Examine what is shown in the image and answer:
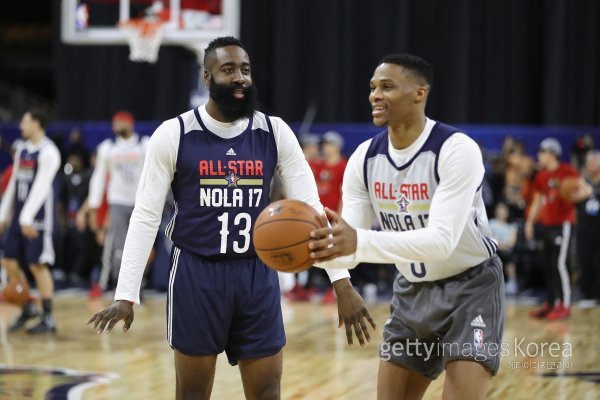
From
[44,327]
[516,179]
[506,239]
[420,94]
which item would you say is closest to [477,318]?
[420,94]

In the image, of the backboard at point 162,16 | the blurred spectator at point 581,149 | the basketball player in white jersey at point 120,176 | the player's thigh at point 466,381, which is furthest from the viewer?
the blurred spectator at point 581,149

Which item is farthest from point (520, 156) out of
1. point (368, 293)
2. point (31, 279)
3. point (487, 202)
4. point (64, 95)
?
point (64, 95)

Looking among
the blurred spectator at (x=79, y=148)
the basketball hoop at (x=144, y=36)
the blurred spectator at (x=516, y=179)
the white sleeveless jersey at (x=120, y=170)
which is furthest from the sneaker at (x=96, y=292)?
the blurred spectator at (x=516, y=179)

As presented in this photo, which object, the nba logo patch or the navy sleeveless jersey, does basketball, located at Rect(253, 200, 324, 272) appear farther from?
the nba logo patch

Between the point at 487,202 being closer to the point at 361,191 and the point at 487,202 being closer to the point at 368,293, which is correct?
the point at 368,293

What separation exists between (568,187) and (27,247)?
5370mm

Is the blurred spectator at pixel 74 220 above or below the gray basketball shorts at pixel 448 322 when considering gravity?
below

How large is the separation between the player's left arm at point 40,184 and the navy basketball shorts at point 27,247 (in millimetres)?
118

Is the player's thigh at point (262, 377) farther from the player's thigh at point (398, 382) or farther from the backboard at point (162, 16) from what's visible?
the backboard at point (162, 16)

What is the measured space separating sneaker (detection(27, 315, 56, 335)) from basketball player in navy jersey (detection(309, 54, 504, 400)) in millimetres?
5652

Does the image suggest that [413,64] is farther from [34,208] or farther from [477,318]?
[34,208]

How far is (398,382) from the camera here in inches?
165

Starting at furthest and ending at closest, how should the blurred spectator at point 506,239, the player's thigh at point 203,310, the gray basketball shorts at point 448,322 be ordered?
the blurred spectator at point 506,239, the player's thigh at point 203,310, the gray basketball shorts at point 448,322

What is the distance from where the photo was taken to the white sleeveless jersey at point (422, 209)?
3729 millimetres
